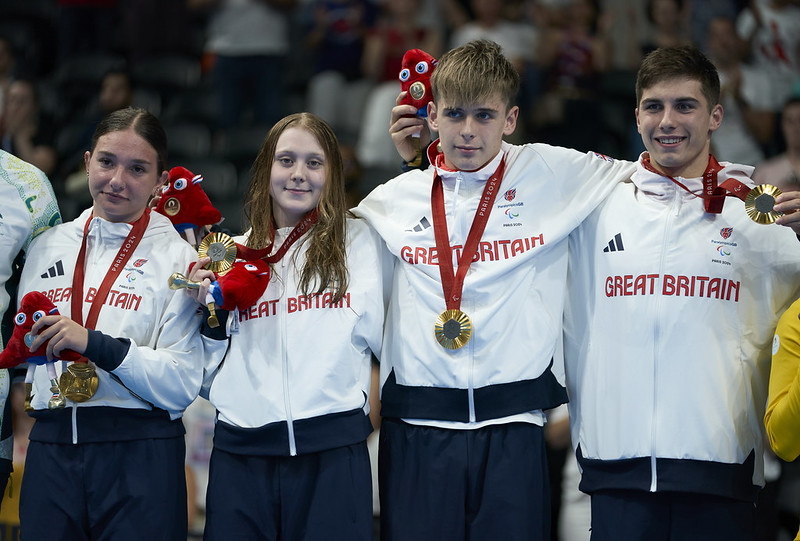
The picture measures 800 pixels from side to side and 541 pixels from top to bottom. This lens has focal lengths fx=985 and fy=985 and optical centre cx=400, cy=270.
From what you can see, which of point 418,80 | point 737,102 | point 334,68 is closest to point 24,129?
point 334,68

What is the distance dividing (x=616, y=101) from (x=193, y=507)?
5.35 m

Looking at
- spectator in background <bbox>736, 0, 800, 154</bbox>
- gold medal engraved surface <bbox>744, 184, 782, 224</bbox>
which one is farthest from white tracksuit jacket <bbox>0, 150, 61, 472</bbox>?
spectator in background <bbox>736, 0, 800, 154</bbox>

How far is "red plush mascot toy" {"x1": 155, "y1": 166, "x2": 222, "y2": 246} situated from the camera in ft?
13.7

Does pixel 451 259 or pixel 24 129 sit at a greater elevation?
pixel 24 129

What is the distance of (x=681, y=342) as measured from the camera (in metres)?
3.78

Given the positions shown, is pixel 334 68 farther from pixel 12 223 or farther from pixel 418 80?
pixel 12 223

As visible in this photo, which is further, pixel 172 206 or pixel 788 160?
pixel 788 160

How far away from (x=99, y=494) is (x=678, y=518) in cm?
224

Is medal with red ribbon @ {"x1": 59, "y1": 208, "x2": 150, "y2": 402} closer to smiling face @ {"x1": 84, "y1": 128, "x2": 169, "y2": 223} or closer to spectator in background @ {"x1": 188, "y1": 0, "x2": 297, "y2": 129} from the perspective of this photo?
smiling face @ {"x1": 84, "y1": 128, "x2": 169, "y2": 223}

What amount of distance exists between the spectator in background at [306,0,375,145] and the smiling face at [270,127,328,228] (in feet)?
16.9

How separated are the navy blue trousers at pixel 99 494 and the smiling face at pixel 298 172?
1143 mm

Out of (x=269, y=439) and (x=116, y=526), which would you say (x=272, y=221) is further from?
(x=116, y=526)

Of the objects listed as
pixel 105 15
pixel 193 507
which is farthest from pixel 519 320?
pixel 105 15

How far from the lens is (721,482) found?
146 inches
